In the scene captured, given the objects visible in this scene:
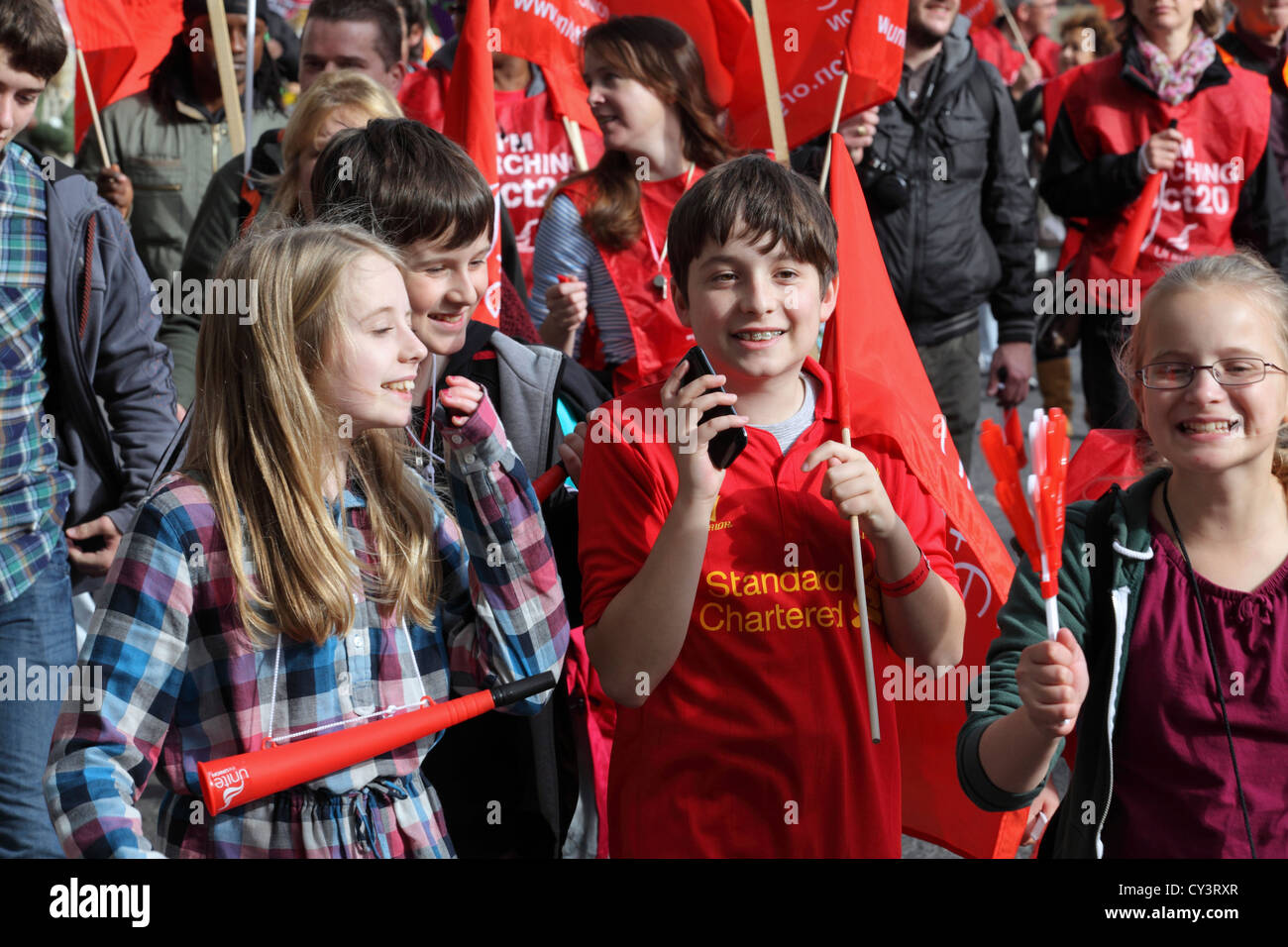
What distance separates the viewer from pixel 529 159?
6.25m

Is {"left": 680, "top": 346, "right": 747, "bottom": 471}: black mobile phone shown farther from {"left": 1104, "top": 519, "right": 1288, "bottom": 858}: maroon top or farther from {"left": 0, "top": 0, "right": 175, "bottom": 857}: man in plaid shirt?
{"left": 0, "top": 0, "right": 175, "bottom": 857}: man in plaid shirt

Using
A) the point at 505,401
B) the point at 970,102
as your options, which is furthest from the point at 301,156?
the point at 970,102

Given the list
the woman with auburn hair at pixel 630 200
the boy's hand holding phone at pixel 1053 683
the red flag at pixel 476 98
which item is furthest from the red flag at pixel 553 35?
the boy's hand holding phone at pixel 1053 683

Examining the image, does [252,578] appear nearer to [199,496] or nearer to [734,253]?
[199,496]

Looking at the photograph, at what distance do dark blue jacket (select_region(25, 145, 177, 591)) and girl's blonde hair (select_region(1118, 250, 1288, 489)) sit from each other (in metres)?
2.29

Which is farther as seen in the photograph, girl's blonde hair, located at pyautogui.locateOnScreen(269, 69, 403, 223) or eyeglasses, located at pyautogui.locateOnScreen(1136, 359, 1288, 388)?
girl's blonde hair, located at pyautogui.locateOnScreen(269, 69, 403, 223)

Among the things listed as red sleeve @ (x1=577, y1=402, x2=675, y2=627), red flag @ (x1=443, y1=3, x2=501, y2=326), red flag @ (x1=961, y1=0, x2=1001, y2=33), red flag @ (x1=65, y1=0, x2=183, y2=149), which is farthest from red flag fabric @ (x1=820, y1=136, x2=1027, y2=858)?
red flag @ (x1=961, y1=0, x2=1001, y2=33)

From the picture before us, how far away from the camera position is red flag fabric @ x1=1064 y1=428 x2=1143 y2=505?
290 cm

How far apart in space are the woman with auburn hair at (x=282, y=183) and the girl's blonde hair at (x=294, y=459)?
1.20 feet

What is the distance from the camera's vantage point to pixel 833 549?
2.70 m

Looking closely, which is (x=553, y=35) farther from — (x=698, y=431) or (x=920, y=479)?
(x=698, y=431)

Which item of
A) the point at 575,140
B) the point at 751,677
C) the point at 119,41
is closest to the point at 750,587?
the point at 751,677

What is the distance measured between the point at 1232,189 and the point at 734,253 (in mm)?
3598
